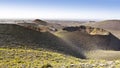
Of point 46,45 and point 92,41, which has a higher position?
point 46,45

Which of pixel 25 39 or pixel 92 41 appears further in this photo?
pixel 92 41

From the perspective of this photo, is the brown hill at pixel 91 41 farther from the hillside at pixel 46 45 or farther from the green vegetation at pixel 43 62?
the green vegetation at pixel 43 62

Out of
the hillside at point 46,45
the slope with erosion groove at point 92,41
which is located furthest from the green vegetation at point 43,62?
the slope with erosion groove at point 92,41

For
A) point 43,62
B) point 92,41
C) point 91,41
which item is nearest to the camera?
point 43,62

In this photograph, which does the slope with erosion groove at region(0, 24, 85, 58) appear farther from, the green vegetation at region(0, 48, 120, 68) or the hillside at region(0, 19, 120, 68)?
the green vegetation at region(0, 48, 120, 68)

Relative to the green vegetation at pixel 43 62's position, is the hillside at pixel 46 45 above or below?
below

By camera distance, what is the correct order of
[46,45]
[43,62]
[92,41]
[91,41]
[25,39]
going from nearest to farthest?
1. [43,62]
2. [25,39]
3. [46,45]
4. [91,41]
5. [92,41]

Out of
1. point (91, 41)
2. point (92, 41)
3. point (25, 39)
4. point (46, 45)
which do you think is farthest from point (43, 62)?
point (92, 41)

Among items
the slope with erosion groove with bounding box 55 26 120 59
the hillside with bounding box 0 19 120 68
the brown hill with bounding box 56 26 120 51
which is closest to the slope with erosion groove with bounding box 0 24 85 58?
the hillside with bounding box 0 19 120 68

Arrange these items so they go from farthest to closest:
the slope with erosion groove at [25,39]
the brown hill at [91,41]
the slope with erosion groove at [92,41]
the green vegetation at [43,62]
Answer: the brown hill at [91,41] → the slope with erosion groove at [92,41] → the slope with erosion groove at [25,39] → the green vegetation at [43,62]

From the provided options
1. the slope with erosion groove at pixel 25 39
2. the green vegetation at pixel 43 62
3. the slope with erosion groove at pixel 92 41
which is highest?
the green vegetation at pixel 43 62

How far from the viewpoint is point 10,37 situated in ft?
183

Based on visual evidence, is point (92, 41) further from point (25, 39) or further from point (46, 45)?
point (25, 39)

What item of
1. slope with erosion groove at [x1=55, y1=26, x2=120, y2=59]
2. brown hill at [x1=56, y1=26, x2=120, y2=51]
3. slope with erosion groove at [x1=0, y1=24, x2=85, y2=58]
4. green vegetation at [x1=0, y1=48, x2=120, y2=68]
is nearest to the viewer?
green vegetation at [x1=0, y1=48, x2=120, y2=68]
